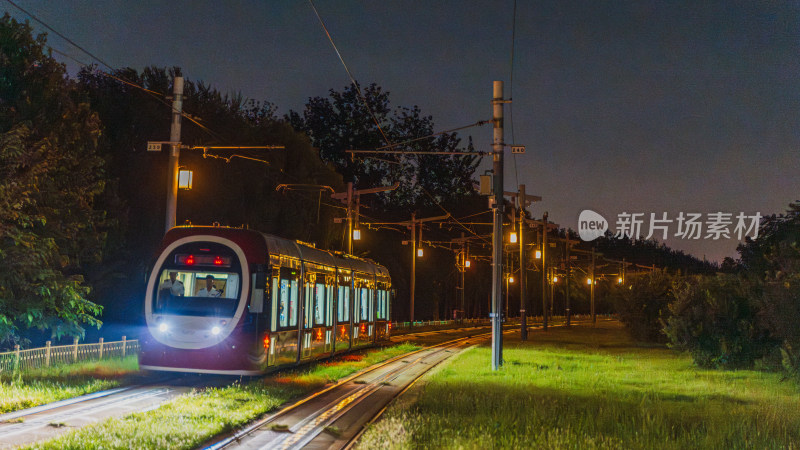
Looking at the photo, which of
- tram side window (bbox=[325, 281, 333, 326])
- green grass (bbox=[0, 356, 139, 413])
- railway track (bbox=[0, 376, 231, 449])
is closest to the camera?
railway track (bbox=[0, 376, 231, 449])

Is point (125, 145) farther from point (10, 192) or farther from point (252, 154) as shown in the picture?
point (10, 192)

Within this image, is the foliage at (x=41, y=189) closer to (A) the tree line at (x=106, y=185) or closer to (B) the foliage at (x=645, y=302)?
(A) the tree line at (x=106, y=185)

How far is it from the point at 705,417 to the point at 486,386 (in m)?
5.49

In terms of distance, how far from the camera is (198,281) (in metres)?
17.9

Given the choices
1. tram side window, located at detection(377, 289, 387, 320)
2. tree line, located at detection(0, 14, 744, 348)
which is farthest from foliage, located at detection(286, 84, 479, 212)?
tram side window, located at detection(377, 289, 387, 320)

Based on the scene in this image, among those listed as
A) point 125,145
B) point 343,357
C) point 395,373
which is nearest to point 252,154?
point 125,145

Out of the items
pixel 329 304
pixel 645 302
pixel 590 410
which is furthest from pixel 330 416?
pixel 645 302

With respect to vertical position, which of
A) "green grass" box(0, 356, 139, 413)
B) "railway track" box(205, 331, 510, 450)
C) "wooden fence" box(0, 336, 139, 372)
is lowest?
"railway track" box(205, 331, 510, 450)

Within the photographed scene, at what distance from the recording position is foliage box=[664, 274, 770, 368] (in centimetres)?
2633

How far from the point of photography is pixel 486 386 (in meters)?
18.5

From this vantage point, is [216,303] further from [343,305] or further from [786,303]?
[786,303]

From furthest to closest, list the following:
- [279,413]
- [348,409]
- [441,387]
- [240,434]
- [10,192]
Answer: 1. [10,192]
2. [441,387]
3. [348,409]
4. [279,413]
5. [240,434]

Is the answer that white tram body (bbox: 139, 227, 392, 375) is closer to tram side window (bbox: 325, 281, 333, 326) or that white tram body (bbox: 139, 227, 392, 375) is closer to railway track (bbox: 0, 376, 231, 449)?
railway track (bbox: 0, 376, 231, 449)

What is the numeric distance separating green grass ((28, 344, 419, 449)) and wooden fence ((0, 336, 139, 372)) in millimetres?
4947
